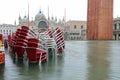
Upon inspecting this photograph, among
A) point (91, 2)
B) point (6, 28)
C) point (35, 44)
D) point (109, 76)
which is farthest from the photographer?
point (6, 28)

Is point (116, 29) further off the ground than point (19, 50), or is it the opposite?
point (116, 29)

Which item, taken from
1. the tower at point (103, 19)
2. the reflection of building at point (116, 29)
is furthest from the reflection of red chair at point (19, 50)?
the reflection of building at point (116, 29)

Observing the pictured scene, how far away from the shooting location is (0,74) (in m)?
6.57

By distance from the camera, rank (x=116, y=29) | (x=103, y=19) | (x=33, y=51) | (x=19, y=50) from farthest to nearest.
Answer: (x=116, y=29), (x=103, y=19), (x=19, y=50), (x=33, y=51)

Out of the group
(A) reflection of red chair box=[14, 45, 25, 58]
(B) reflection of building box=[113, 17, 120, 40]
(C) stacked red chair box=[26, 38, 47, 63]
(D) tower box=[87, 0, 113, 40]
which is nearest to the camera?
(C) stacked red chair box=[26, 38, 47, 63]

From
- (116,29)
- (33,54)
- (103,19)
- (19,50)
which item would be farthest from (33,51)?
(116,29)

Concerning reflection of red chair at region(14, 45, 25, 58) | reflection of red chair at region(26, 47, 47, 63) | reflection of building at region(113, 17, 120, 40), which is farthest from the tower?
reflection of red chair at region(26, 47, 47, 63)

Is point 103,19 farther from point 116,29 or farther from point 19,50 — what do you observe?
point 19,50

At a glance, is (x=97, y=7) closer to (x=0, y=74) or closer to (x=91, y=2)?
(x=91, y=2)

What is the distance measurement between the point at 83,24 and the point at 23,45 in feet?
382

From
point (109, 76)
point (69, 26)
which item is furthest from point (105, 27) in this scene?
point (69, 26)

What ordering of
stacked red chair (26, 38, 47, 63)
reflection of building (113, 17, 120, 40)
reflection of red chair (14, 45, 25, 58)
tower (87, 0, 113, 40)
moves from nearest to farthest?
stacked red chair (26, 38, 47, 63)
reflection of red chair (14, 45, 25, 58)
tower (87, 0, 113, 40)
reflection of building (113, 17, 120, 40)

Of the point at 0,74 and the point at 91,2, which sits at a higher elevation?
the point at 91,2

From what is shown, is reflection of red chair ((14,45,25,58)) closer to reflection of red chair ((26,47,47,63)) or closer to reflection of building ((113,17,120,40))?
reflection of red chair ((26,47,47,63))
